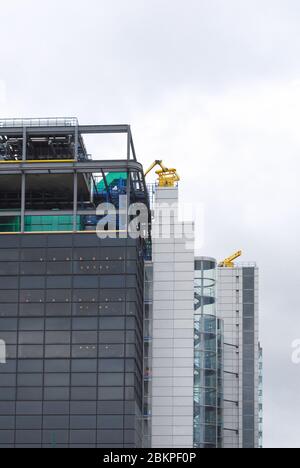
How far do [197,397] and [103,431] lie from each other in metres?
29.4

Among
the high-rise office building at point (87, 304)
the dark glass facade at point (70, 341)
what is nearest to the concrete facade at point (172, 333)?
the high-rise office building at point (87, 304)

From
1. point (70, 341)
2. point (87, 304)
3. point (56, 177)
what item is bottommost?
point (70, 341)

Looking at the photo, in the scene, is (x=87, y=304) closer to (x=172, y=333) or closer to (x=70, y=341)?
(x=70, y=341)

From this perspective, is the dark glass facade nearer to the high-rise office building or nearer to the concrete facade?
the high-rise office building

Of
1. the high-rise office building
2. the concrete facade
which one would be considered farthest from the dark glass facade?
the concrete facade

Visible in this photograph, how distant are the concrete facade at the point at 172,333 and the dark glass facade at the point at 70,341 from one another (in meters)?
10.2

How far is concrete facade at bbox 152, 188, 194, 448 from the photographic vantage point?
191m

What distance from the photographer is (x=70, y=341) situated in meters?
178

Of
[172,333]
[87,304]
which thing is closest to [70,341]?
[87,304]

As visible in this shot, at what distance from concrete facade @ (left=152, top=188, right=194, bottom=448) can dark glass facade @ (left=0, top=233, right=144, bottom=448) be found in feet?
33.4

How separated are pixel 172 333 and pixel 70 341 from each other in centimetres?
2225

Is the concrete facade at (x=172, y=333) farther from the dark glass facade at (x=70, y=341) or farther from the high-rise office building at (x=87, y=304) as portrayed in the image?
the dark glass facade at (x=70, y=341)
